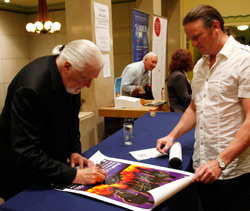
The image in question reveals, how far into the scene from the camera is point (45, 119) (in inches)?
48.8

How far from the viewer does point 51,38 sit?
7.86 metres

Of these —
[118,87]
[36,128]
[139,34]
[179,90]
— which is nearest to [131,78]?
[118,87]

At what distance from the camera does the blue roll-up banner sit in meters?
4.18

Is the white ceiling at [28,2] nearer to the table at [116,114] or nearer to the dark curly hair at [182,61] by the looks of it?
the table at [116,114]

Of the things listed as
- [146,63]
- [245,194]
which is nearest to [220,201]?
[245,194]

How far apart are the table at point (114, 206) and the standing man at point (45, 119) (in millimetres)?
92

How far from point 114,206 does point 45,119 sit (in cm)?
52

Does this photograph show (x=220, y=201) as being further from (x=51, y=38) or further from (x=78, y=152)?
(x=51, y=38)

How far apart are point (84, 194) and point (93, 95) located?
2239 mm

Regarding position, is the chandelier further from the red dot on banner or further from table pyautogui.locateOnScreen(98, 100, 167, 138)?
table pyautogui.locateOnScreen(98, 100, 167, 138)

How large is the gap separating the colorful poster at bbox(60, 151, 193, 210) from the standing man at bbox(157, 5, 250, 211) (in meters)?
0.14

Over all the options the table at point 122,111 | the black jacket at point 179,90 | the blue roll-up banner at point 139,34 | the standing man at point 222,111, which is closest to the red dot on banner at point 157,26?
the blue roll-up banner at point 139,34

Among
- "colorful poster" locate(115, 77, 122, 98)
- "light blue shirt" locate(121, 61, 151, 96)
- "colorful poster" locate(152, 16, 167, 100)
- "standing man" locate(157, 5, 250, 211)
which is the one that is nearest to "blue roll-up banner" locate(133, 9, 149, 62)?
"colorful poster" locate(152, 16, 167, 100)

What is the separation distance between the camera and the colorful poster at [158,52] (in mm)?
5060
